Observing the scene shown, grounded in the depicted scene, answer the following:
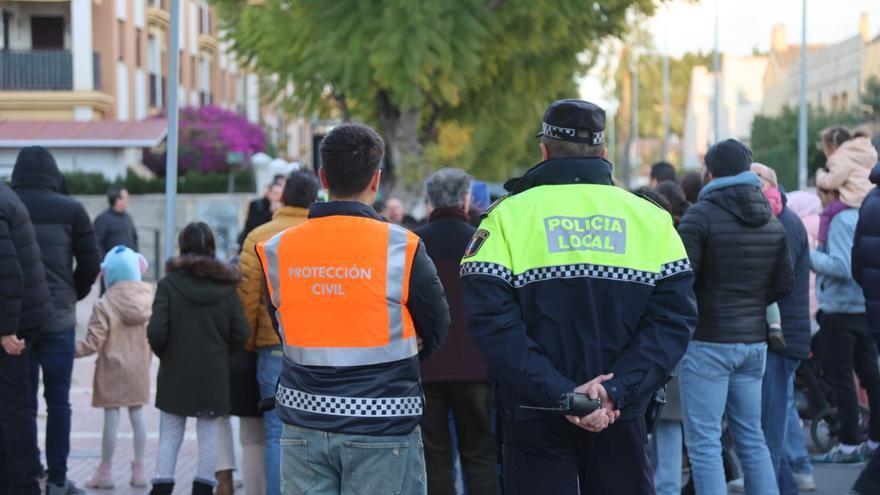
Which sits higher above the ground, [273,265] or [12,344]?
[273,265]

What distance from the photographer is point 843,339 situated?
27.4ft

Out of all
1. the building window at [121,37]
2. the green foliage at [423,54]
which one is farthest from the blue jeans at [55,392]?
the building window at [121,37]

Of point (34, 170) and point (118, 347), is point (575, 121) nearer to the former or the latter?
point (34, 170)

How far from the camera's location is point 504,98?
21.5m

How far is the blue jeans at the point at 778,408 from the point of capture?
6.85m

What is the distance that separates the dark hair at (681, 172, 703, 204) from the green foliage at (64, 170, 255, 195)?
868 inches

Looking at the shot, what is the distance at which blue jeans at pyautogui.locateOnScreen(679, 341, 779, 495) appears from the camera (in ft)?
19.8

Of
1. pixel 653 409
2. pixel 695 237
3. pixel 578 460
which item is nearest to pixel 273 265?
pixel 578 460

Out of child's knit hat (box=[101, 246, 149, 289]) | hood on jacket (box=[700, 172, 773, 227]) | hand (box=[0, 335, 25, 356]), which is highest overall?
hood on jacket (box=[700, 172, 773, 227])

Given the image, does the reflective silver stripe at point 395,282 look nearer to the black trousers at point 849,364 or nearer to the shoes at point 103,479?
the shoes at point 103,479

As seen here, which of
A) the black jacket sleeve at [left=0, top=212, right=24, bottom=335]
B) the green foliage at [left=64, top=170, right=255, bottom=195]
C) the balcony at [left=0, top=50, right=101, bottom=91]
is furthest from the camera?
the balcony at [left=0, top=50, right=101, bottom=91]

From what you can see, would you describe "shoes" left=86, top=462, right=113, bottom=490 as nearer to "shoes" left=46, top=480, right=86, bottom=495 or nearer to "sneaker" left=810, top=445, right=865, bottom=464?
"shoes" left=46, top=480, right=86, bottom=495

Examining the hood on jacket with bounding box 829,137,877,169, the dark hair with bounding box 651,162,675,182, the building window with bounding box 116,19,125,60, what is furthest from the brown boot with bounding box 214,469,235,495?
the building window with bounding box 116,19,125,60

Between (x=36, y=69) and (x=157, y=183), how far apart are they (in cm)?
620
